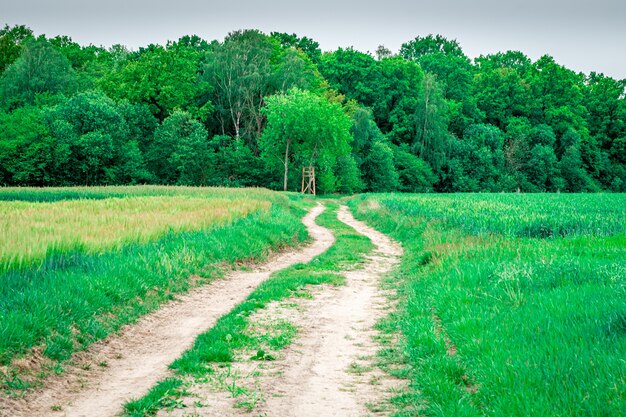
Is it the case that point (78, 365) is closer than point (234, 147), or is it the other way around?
point (78, 365)

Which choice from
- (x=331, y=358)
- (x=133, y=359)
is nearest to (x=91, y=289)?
(x=133, y=359)

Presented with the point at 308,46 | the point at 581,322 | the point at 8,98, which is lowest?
the point at 581,322

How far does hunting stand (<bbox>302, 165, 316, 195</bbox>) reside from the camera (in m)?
66.7

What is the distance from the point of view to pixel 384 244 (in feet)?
80.9

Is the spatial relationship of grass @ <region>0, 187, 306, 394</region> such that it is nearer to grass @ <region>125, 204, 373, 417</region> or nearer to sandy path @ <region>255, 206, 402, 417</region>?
grass @ <region>125, 204, 373, 417</region>

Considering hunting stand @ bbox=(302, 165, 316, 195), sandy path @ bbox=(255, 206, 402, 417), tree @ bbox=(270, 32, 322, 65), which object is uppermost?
tree @ bbox=(270, 32, 322, 65)

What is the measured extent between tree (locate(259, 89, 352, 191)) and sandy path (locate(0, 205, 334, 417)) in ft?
165

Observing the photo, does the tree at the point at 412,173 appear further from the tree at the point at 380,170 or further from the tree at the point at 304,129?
the tree at the point at 304,129

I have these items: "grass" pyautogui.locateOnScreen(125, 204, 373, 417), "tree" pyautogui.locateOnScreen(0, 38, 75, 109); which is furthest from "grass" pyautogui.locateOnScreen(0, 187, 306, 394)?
"tree" pyautogui.locateOnScreen(0, 38, 75, 109)

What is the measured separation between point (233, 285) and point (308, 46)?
3852 inches

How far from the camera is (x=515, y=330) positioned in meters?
7.88

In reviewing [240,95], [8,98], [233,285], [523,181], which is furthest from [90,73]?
[233,285]

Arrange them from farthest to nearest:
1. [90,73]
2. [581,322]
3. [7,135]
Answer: [90,73], [7,135], [581,322]

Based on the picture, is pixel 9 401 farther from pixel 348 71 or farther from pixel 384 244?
pixel 348 71
